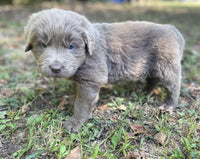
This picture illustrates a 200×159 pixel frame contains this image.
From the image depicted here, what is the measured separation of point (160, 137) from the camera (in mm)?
2855

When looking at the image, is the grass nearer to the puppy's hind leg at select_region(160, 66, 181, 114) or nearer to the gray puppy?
the puppy's hind leg at select_region(160, 66, 181, 114)

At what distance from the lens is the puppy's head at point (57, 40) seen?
104 inches

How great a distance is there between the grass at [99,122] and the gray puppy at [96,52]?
31 cm

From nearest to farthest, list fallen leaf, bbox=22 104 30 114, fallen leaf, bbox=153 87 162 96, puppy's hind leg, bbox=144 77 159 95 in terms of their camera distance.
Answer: fallen leaf, bbox=22 104 30 114 → puppy's hind leg, bbox=144 77 159 95 → fallen leaf, bbox=153 87 162 96

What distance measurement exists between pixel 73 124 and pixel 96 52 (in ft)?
4.05

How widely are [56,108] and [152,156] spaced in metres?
1.84

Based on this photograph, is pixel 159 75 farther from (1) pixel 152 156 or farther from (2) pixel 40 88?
(2) pixel 40 88

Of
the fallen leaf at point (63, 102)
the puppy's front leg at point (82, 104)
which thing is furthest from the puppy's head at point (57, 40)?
the fallen leaf at point (63, 102)

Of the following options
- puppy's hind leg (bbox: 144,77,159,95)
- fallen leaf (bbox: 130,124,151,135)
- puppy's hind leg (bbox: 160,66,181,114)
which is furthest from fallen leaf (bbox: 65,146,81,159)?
puppy's hind leg (bbox: 144,77,159,95)

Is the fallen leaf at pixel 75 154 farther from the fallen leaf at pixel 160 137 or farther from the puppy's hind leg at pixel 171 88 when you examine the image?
the puppy's hind leg at pixel 171 88

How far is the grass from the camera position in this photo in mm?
2664

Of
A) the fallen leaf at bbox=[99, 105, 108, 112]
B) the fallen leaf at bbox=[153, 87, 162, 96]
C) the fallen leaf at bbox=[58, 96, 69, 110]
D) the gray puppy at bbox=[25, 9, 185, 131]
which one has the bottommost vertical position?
the fallen leaf at bbox=[153, 87, 162, 96]

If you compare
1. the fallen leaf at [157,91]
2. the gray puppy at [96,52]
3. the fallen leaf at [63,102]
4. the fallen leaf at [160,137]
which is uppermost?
the gray puppy at [96,52]

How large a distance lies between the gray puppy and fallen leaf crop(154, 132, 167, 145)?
72 centimetres
